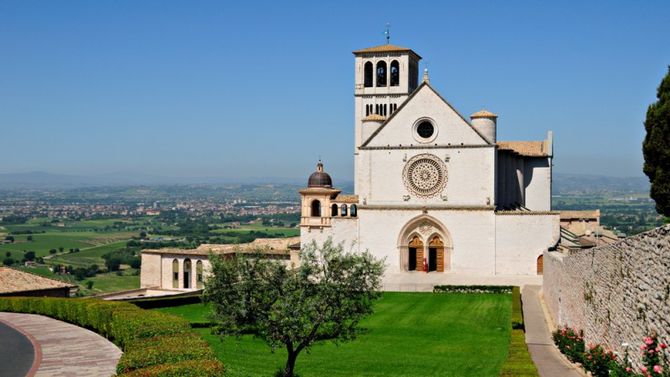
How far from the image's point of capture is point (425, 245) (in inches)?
2232

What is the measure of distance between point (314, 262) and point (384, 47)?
1880 inches

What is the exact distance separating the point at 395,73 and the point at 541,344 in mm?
42531

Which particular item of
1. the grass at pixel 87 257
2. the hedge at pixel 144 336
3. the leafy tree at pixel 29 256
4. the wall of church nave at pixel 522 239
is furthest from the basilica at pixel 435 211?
the leafy tree at pixel 29 256

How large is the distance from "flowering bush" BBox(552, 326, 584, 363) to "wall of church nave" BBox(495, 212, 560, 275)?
26.5 m

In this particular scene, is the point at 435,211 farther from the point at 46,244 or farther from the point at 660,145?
the point at 46,244

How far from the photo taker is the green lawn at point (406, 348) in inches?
1000

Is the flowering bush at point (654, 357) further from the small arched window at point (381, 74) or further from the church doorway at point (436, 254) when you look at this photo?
the small arched window at point (381, 74)

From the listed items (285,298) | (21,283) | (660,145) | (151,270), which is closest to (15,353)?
(285,298)

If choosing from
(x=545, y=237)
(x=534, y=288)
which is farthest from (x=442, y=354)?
(x=545, y=237)

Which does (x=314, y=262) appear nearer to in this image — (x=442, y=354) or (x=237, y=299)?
(x=237, y=299)

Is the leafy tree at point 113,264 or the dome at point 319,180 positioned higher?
the dome at point 319,180

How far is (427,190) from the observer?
5653 cm

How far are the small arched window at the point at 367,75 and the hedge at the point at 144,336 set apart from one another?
3913 centimetres

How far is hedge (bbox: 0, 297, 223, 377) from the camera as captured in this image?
16.9 m
